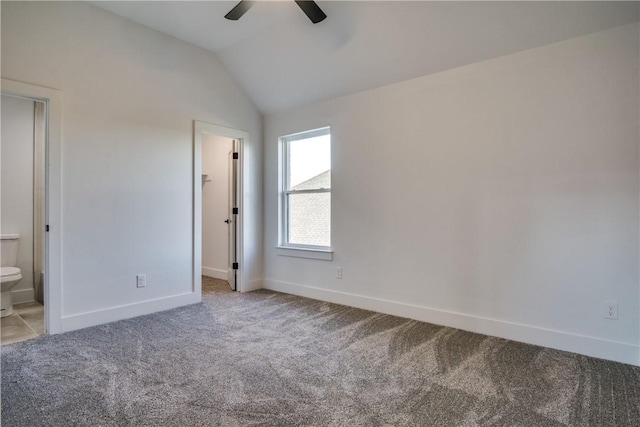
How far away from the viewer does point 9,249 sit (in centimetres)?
372

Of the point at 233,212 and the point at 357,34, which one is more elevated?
the point at 357,34

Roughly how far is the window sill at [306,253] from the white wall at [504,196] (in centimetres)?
15

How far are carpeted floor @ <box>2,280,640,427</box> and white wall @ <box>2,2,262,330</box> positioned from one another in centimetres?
50

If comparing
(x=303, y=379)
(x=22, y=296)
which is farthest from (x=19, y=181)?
(x=303, y=379)

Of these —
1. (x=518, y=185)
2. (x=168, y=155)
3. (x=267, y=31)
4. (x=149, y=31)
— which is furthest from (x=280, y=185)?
(x=518, y=185)

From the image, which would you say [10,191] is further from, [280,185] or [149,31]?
[280,185]

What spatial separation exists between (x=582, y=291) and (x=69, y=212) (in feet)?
13.7

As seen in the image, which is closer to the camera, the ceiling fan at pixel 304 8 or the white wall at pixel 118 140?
the ceiling fan at pixel 304 8

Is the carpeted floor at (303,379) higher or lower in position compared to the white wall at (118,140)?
lower

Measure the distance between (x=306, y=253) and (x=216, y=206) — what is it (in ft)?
6.28

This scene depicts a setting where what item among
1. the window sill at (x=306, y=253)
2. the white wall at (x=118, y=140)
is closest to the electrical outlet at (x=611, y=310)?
the window sill at (x=306, y=253)

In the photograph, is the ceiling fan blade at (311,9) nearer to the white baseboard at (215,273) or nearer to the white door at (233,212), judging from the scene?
the white door at (233,212)

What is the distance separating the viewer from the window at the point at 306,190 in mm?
4066

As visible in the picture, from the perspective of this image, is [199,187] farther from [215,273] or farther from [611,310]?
[611,310]
